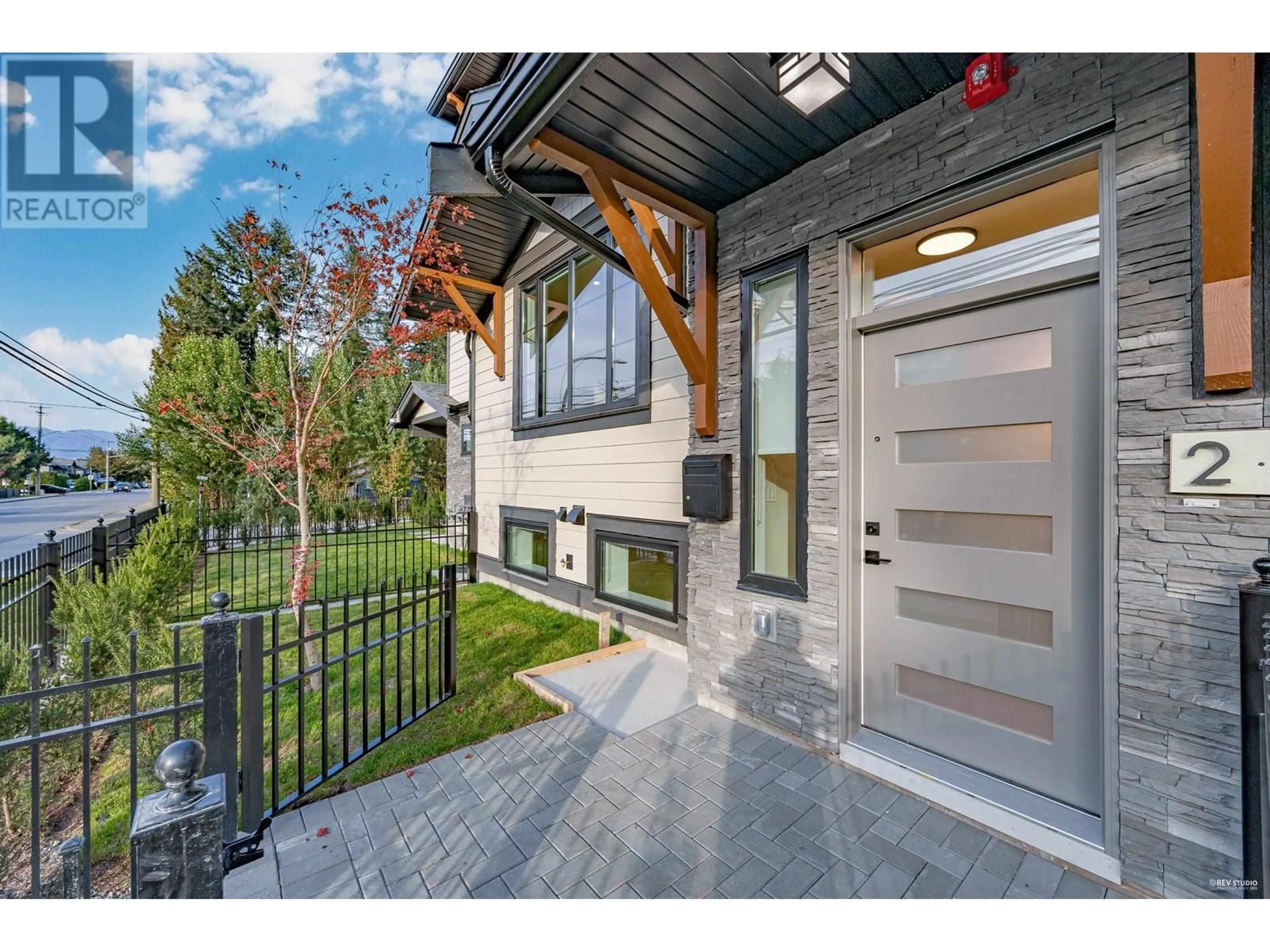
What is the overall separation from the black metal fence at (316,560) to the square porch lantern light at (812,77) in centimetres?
437

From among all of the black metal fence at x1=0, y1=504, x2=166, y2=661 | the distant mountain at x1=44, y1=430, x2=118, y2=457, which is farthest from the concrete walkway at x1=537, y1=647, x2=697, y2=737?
the distant mountain at x1=44, y1=430, x2=118, y2=457

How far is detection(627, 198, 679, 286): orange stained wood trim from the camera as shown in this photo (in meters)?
3.32

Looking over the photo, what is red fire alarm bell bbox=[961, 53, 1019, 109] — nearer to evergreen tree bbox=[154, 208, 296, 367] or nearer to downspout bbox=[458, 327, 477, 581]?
downspout bbox=[458, 327, 477, 581]

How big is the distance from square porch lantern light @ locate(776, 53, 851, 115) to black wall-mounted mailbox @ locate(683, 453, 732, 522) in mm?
1863

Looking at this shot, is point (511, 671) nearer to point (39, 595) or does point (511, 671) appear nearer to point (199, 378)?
point (39, 595)

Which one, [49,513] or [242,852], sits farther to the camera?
[49,513]

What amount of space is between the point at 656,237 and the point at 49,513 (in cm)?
2474

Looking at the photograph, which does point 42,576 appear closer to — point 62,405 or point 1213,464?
point 1213,464

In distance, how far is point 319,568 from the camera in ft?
22.8

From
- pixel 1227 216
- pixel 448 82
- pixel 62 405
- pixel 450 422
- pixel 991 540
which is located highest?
pixel 448 82

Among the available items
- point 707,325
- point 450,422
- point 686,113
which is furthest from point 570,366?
point 450,422

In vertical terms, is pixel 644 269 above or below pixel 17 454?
below

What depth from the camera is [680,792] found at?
2342mm

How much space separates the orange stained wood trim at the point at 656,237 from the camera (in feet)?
10.9
